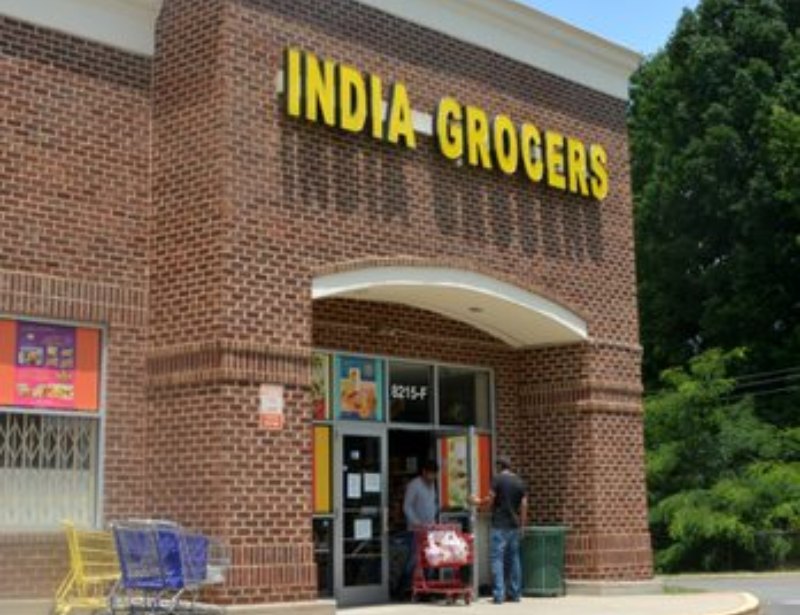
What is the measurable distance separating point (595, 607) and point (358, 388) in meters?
4.11

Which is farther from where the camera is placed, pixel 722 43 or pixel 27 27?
pixel 722 43

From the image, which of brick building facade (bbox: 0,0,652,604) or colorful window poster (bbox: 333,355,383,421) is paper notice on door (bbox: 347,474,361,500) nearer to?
colorful window poster (bbox: 333,355,383,421)

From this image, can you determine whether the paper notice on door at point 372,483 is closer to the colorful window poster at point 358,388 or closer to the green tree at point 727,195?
the colorful window poster at point 358,388

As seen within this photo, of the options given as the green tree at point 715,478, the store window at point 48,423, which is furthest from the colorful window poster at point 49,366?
the green tree at point 715,478

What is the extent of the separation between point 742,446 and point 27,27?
23.3 m

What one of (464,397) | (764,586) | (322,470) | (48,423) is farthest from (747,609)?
(48,423)

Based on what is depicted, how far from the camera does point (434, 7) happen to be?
1680 cm

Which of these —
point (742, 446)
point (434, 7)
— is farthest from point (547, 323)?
point (742, 446)

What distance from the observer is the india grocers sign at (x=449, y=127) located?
14.8 metres

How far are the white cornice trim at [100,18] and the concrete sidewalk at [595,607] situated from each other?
282 inches

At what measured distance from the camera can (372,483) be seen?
16.9m

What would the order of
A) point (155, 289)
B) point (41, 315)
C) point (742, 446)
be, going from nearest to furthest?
point (41, 315) → point (155, 289) → point (742, 446)

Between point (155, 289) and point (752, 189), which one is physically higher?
point (752, 189)

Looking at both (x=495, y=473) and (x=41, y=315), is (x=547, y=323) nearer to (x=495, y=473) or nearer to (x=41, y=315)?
(x=495, y=473)
